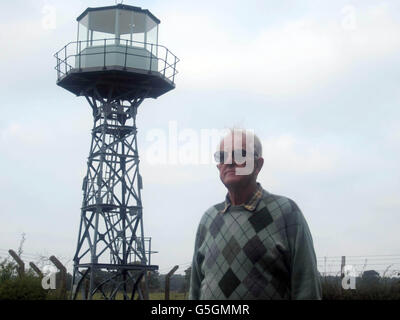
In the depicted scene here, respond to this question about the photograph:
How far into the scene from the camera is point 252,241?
Answer: 4984 millimetres

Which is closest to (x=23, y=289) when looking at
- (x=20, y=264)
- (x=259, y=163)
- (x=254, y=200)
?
(x=20, y=264)

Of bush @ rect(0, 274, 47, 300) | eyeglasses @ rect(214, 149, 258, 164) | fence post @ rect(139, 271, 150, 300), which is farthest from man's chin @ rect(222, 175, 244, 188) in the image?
fence post @ rect(139, 271, 150, 300)

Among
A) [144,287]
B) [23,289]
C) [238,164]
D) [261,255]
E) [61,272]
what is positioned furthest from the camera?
[144,287]

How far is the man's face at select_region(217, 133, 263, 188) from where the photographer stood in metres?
5.01

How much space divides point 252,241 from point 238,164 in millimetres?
521

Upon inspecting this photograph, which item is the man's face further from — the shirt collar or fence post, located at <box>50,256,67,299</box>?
fence post, located at <box>50,256,67,299</box>

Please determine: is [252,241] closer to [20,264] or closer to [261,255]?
[261,255]

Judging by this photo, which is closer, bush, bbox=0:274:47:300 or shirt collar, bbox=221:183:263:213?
shirt collar, bbox=221:183:263:213

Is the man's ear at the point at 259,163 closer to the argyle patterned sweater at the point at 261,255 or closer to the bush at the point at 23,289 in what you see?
the argyle patterned sweater at the point at 261,255

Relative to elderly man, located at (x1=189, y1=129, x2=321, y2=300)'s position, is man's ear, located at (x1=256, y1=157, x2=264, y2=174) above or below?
above

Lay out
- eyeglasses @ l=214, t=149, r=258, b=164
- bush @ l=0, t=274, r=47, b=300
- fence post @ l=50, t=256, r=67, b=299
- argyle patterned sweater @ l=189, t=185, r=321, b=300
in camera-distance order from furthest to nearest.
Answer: fence post @ l=50, t=256, r=67, b=299 < bush @ l=0, t=274, r=47, b=300 < eyeglasses @ l=214, t=149, r=258, b=164 < argyle patterned sweater @ l=189, t=185, r=321, b=300

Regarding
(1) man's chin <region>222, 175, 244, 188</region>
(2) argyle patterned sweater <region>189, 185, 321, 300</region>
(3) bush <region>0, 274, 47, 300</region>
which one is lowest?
(2) argyle patterned sweater <region>189, 185, 321, 300</region>

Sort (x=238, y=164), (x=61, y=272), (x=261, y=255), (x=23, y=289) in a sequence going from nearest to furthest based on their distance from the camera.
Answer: (x=261, y=255) → (x=238, y=164) → (x=23, y=289) → (x=61, y=272)
